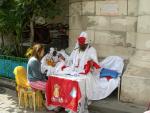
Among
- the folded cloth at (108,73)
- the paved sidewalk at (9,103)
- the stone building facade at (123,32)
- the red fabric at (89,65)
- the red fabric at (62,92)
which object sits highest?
the stone building facade at (123,32)

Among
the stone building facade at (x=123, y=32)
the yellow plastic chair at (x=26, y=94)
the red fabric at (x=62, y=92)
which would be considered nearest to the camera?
the red fabric at (x=62, y=92)

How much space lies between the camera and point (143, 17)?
25.6ft

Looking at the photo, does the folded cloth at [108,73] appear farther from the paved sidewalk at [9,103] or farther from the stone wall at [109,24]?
the paved sidewalk at [9,103]

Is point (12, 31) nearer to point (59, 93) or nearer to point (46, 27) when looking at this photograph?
point (46, 27)

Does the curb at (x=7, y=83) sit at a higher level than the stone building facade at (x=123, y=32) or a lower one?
lower

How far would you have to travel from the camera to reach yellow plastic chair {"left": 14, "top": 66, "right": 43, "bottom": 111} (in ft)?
26.9

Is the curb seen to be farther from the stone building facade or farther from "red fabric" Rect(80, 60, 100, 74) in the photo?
"red fabric" Rect(80, 60, 100, 74)

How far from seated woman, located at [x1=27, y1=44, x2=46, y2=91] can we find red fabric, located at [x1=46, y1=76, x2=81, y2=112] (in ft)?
0.71

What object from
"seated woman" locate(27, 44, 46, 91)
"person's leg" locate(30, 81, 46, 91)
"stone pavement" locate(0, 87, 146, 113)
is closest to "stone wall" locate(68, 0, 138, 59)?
"stone pavement" locate(0, 87, 146, 113)

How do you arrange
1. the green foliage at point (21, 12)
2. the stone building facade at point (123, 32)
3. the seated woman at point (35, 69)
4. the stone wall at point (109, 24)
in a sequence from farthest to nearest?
1. the green foliage at point (21, 12)
2. the stone wall at point (109, 24)
3. the seated woman at point (35, 69)
4. the stone building facade at point (123, 32)

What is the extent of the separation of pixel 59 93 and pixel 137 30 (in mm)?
2272

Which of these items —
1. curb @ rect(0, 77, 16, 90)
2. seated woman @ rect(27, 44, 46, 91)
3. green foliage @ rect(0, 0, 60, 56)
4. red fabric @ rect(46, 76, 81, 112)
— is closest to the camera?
red fabric @ rect(46, 76, 81, 112)

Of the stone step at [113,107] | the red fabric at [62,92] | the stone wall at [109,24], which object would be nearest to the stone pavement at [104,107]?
the stone step at [113,107]

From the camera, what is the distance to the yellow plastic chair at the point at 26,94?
820 cm
